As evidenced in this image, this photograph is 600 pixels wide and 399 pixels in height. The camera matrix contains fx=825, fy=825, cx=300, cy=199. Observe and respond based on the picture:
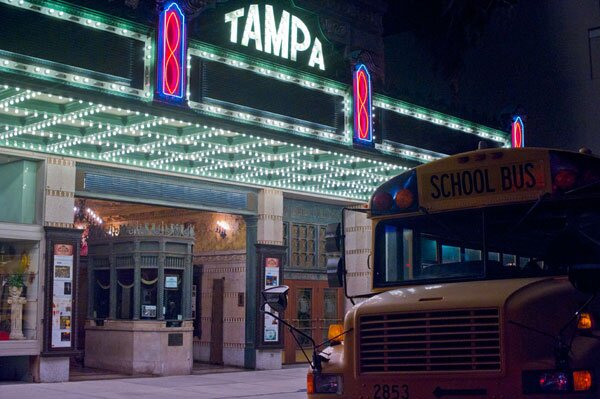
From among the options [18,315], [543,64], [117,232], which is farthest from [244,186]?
[543,64]

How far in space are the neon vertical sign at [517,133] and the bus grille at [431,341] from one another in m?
16.2

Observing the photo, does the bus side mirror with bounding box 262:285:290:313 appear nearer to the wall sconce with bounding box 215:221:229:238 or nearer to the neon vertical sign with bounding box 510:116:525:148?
the wall sconce with bounding box 215:221:229:238

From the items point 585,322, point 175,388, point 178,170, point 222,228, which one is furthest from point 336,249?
point 222,228

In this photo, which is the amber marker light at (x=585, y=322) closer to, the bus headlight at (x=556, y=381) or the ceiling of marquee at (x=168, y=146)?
the bus headlight at (x=556, y=381)

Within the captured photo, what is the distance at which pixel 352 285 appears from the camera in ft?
70.8

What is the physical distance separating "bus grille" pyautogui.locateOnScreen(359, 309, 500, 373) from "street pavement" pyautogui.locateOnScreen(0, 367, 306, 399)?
7637mm

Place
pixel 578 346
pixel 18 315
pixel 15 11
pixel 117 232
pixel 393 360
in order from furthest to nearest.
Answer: pixel 117 232 < pixel 18 315 < pixel 15 11 < pixel 393 360 < pixel 578 346

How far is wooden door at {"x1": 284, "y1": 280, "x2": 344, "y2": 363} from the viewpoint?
65.9ft

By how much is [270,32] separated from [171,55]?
4220 millimetres

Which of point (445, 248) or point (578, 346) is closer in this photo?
point (578, 346)

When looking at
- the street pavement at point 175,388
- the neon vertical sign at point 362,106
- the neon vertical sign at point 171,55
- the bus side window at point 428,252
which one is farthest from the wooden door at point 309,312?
the bus side window at point 428,252

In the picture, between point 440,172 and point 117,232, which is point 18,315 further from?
point 440,172

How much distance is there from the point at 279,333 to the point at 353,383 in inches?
494

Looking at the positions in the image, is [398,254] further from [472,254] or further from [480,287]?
[480,287]
